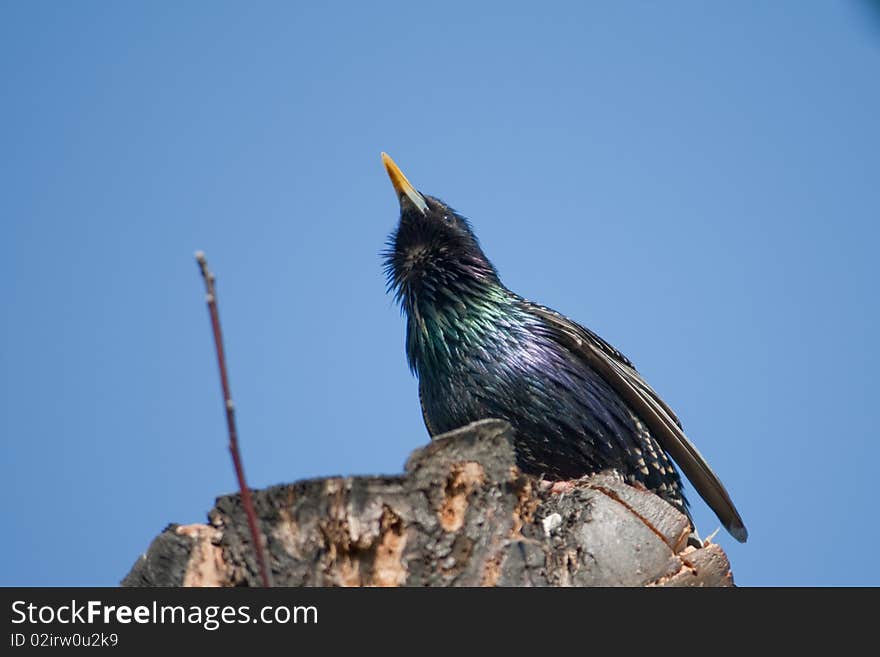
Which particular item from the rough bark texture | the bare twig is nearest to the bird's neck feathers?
the rough bark texture

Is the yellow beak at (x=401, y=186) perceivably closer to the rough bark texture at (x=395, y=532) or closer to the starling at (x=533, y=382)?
the starling at (x=533, y=382)

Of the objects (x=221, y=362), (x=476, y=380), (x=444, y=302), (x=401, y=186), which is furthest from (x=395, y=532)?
(x=401, y=186)

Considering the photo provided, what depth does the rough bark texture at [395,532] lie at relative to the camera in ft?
13.4

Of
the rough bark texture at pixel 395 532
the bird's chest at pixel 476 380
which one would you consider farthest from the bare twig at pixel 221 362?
the bird's chest at pixel 476 380

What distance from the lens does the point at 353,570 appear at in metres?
4.09

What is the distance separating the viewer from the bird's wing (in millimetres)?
7547

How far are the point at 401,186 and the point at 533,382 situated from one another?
89.3 inches

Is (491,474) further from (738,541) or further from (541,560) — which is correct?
(738,541)

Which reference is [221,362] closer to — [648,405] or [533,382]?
[533,382]

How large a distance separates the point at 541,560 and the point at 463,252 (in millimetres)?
4386

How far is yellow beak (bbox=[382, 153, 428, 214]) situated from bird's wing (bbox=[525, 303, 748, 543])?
4.16 feet

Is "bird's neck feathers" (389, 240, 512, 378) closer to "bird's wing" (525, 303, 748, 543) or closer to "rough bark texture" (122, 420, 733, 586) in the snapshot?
"bird's wing" (525, 303, 748, 543)
